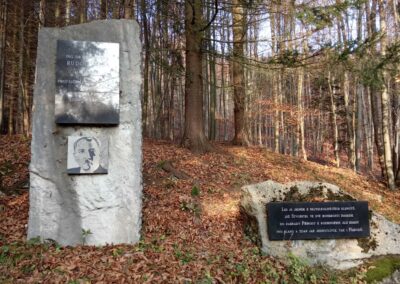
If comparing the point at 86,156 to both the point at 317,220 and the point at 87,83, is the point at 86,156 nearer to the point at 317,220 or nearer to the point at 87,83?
the point at 87,83

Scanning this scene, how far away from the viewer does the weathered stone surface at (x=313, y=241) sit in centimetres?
494

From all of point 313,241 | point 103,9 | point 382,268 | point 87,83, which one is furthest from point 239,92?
point 382,268

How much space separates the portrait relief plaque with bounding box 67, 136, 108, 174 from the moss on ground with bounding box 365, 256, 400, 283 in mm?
4315

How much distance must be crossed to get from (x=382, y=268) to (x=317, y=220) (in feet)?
3.90

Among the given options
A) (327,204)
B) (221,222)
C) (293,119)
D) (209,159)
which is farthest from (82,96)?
(293,119)

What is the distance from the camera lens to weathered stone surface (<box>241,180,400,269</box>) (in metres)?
4.94

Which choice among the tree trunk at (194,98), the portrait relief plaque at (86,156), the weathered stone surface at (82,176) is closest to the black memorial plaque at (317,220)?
the weathered stone surface at (82,176)

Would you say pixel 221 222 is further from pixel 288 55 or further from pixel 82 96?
pixel 288 55

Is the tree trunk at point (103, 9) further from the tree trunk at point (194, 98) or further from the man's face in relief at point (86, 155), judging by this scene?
the man's face in relief at point (86, 155)

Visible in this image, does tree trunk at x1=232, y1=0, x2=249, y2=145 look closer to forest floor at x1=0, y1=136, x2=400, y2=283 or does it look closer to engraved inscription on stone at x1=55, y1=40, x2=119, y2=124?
forest floor at x1=0, y1=136, x2=400, y2=283

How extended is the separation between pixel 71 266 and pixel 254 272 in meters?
2.41

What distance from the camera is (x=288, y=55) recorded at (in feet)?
27.0

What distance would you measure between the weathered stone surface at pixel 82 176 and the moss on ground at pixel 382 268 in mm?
3617

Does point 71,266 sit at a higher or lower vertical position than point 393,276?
higher
